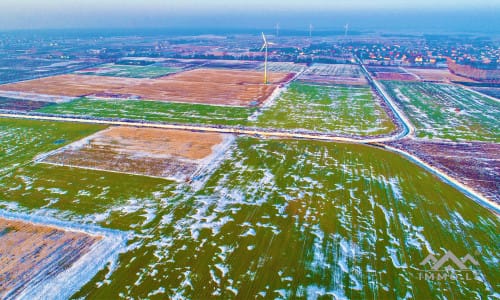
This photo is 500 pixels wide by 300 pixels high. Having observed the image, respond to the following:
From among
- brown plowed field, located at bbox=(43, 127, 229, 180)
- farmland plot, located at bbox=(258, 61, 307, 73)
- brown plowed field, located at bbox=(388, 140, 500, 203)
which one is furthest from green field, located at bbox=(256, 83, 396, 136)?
farmland plot, located at bbox=(258, 61, 307, 73)

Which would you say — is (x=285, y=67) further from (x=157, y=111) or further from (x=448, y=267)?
(x=448, y=267)

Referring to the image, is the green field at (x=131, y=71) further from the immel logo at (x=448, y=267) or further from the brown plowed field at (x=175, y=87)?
the immel logo at (x=448, y=267)

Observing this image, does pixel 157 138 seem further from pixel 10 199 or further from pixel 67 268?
pixel 67 268

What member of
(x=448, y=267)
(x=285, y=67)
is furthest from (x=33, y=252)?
(x=285, y=67)

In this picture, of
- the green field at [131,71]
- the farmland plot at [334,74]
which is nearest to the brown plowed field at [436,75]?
the farmland plot at [334,74]

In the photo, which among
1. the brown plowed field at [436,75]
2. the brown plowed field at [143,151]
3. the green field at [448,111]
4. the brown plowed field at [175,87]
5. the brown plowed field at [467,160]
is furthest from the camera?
the brown plowed field at [436,75]

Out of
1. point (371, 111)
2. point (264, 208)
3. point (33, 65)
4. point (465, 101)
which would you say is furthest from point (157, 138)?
point (33, 65)

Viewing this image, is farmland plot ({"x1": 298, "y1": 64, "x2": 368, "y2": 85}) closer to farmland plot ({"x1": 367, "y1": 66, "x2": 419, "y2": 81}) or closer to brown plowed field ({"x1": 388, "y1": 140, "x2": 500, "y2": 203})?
farmland plot ({"x1": 367, "y1": 66, "x2": 419, "y2": 81})
